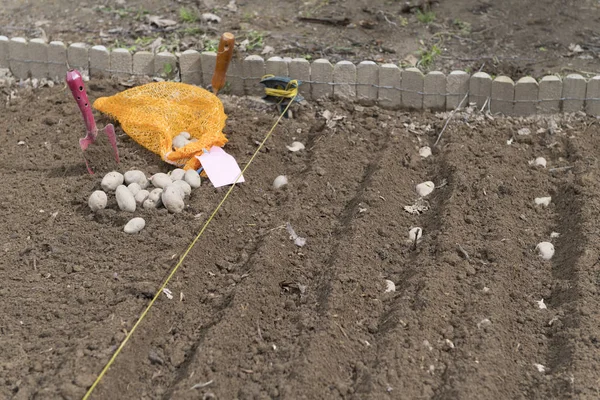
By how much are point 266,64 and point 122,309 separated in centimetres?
240

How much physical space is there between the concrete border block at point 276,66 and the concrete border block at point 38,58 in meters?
1.72

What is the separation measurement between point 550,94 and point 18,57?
390 cm

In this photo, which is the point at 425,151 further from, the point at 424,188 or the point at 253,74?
the point at 253,74

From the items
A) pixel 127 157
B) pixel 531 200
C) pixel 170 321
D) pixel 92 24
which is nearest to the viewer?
pixel 170 321

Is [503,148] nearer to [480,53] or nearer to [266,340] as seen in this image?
[480,53]

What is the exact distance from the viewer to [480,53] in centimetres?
562

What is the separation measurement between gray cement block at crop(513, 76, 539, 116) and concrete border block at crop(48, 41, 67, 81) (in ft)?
10.8

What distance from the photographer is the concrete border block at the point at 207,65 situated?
536 centimetres

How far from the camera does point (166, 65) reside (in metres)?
5.44

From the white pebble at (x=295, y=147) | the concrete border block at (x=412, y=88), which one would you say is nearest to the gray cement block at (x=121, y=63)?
the white pebble at (x=295, y=147)

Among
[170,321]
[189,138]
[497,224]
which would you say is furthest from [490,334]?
[189,138]

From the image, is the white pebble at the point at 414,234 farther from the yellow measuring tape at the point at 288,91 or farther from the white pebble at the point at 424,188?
the yellow measuring tape at the point at 288,91

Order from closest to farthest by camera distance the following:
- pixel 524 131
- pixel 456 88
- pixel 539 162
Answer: pixel 539 162 → pixel 524 131 → pixel 456 88

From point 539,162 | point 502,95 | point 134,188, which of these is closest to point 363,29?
point 502,95
